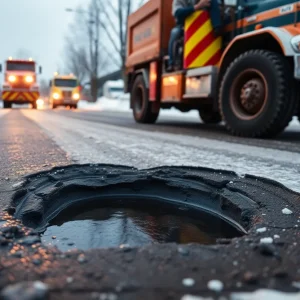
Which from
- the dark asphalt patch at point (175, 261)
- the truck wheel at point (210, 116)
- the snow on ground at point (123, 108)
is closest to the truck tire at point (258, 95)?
the dark asphalt patch at point (175, 261)

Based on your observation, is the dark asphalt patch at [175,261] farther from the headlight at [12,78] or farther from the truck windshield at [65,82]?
the truck windshield at [65,82]

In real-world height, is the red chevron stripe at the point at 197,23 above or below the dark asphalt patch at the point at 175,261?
above

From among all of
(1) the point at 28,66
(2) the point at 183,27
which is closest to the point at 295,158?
(2) the point at 183,27

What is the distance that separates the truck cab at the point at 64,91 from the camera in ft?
72.4

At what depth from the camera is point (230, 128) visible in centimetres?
468

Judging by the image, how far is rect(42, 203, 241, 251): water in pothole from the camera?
3.99 ft

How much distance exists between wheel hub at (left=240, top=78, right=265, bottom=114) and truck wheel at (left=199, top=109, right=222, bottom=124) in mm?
3120

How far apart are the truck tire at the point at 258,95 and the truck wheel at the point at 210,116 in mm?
2899

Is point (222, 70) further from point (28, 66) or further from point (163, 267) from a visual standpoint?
point (28, 66)

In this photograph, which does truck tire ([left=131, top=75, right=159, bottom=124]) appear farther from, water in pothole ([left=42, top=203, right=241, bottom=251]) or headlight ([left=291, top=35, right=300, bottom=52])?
water in pothole ([left=42, top=203, right=241, bottom=251])

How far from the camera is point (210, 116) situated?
7.69 meters

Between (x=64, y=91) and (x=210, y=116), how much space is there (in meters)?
16.1

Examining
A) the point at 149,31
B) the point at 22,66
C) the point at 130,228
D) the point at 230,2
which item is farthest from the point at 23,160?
the point at 22,66

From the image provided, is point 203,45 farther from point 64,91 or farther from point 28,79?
point 64,91
